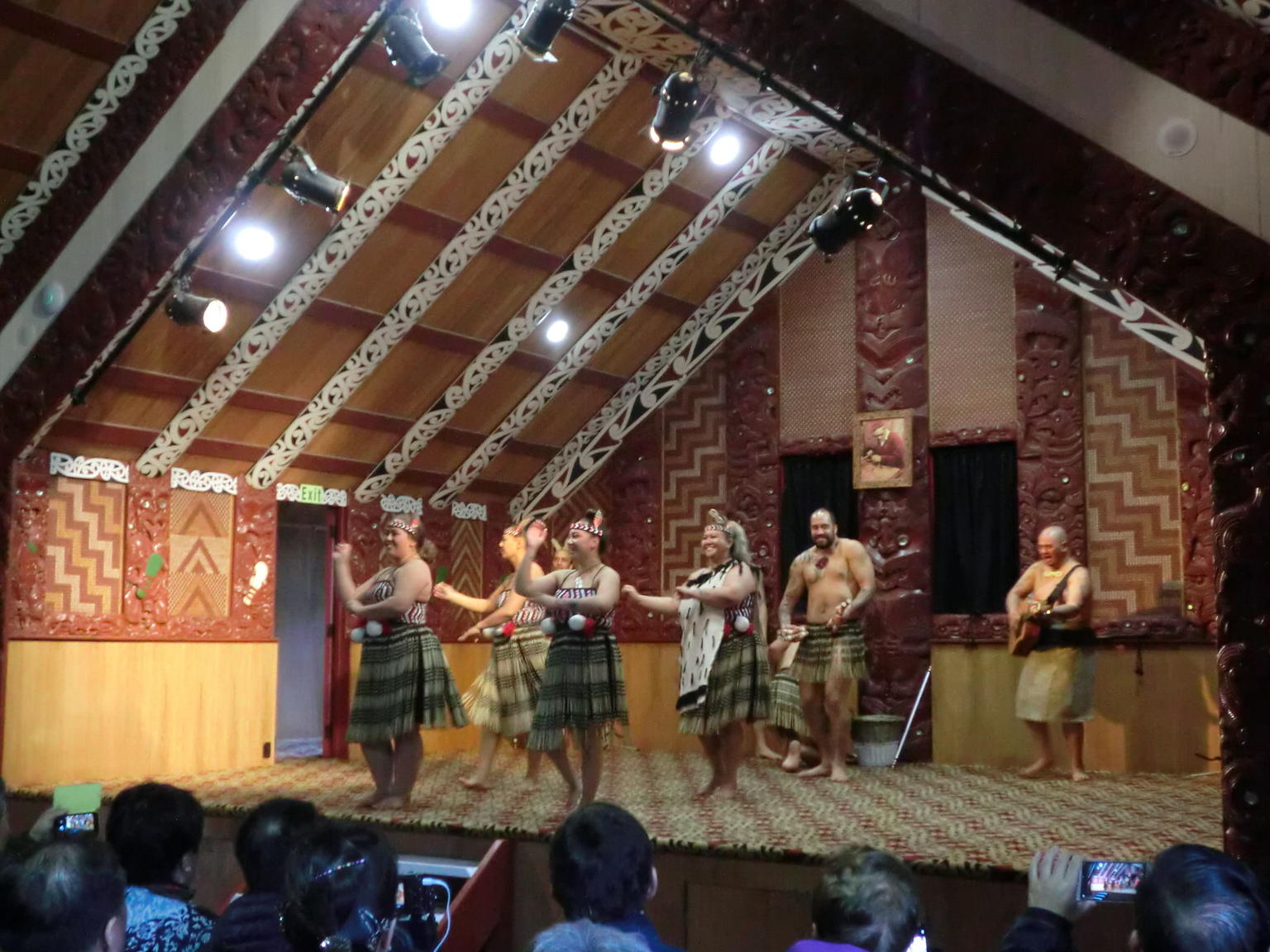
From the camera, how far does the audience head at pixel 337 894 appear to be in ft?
A: 7.48

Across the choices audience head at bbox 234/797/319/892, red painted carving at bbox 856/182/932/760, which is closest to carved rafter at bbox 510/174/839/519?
red painted carving at bbox 856/182/932/760

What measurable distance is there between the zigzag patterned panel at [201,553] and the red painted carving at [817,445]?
3.89m

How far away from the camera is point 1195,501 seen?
852cm

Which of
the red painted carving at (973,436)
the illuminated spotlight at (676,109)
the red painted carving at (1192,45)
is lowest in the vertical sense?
the red painted carving at (973,436)

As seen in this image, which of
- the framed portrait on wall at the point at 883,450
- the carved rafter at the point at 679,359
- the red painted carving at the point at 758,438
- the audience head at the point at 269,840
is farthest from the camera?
the carved rafter at the point at 679,359

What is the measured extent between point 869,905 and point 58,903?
133 cm

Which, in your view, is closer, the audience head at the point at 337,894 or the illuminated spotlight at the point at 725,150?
the audience head at the point at 337,894

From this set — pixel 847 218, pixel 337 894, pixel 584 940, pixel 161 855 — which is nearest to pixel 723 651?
pixel 847 218

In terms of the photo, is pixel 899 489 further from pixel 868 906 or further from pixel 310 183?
pixel 868 906

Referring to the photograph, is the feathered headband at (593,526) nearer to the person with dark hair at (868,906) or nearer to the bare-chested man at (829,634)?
the bare-chested man at (829,634)

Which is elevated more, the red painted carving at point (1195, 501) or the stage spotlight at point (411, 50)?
the stage spotlight at point (411, 50)

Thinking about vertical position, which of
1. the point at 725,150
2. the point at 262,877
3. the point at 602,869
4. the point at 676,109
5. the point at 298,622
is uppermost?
the point at 725,150

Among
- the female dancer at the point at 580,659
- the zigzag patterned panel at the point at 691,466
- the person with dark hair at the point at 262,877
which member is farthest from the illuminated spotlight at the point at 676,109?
the person with dark hair at the point at 262,877

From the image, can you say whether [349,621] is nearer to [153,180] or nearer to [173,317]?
[173,317]
